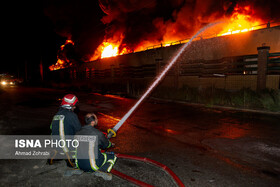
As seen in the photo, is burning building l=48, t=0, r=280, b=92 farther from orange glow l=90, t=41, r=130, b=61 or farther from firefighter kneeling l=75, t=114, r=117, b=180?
firefighter kneeling l=75, t=114, r=117, b=180

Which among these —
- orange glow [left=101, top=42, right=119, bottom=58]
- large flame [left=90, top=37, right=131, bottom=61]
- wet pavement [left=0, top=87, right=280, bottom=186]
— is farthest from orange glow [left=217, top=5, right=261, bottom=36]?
orange glow [left=101, top=42, right=119, bottom=58]

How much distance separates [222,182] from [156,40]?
27.8 m

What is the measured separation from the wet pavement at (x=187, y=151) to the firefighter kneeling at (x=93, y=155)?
197 millimetres

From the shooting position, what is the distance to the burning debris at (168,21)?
19.7 metres

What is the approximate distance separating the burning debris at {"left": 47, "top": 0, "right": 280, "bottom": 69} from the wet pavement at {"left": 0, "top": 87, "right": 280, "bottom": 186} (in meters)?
12.3

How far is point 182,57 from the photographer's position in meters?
16.7

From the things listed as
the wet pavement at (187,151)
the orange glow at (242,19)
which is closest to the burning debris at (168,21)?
the orange glow at (242,19)

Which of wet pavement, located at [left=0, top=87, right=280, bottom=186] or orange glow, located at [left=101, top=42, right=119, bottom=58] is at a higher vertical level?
orange glow, located at [left=101, top=42, right=119, bottom=58]

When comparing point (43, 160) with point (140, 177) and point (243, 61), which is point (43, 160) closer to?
point (140, 177)

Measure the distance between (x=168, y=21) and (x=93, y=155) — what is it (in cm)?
2962

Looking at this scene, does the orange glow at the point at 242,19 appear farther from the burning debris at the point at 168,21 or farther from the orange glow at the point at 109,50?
the orange glow at the point at 109,50

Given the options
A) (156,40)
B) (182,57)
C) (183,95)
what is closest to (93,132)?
(183,95)

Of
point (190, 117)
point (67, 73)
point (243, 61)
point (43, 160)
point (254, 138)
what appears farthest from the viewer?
point (67, 73)

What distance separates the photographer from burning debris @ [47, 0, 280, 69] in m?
19.7
